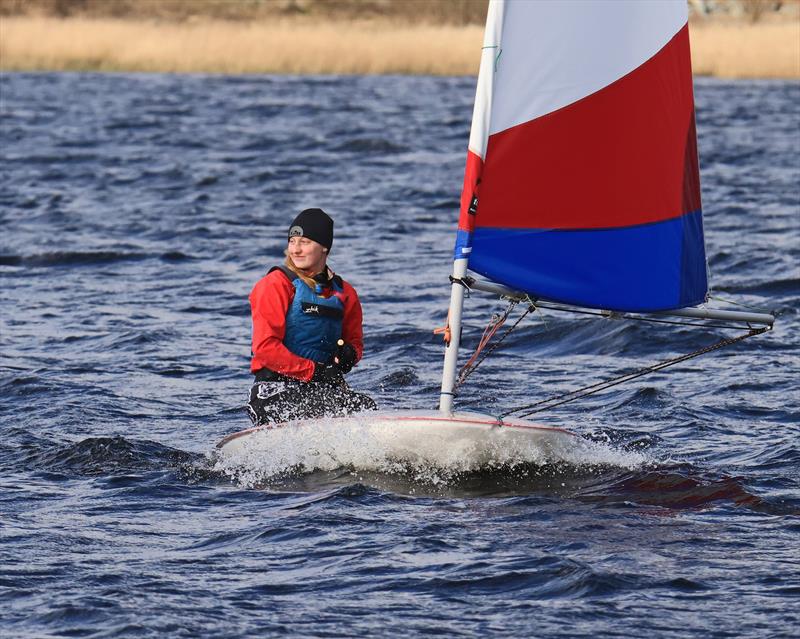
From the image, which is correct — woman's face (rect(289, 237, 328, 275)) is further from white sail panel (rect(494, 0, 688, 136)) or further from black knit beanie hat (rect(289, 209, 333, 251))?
white sail panel (rect(494, 0, 688, 136))

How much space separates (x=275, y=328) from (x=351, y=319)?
0.57 meters

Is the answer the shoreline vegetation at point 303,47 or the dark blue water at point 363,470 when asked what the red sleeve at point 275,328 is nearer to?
the dark blue water at point 363,470

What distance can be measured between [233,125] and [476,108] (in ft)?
88.9

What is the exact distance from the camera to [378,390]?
1187 centimetres

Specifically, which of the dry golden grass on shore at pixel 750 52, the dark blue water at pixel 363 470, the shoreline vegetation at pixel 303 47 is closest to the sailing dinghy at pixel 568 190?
the dark blue water at pixel 363 470

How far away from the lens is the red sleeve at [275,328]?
29.7 ft

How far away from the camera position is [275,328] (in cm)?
907

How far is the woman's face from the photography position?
908 cm

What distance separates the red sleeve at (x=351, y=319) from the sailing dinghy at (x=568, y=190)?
0.88 metres

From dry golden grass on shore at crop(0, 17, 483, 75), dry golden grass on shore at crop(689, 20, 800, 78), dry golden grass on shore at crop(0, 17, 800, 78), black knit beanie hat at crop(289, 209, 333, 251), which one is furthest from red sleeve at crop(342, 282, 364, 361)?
dry golden grass on shore at crop(0, 17, 483, 75)

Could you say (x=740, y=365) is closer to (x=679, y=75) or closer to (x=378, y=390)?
(x=378, y=390)

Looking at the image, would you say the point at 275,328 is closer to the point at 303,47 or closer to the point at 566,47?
the point at 566,47

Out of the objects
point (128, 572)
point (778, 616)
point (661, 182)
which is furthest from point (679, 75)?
point (128, 572)

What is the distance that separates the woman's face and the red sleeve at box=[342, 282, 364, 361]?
29 cm
